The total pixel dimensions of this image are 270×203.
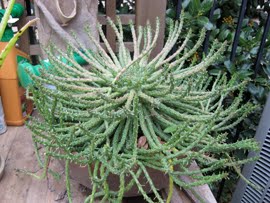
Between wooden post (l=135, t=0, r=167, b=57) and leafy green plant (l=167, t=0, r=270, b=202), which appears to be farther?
leafy green plant (l=167, t=0, r=270, b=202)

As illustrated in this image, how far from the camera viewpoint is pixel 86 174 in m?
0.69

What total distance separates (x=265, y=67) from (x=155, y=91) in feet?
2.63

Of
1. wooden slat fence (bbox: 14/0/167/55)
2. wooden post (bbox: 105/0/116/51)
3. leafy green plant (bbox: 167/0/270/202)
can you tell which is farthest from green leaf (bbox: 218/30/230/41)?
wooden post (bbox: 105/0/116/51)

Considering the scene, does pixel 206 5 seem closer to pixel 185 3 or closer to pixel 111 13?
pixel 185 3

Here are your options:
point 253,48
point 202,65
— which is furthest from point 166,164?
point 253,48

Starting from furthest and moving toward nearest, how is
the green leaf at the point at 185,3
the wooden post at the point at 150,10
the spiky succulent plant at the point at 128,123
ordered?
the green leaf at the point at 185,3
the wooden post at the point at 150,10
the spiky succulent plant at the point at 128,123

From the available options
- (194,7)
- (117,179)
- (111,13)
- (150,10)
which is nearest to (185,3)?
(194,7)

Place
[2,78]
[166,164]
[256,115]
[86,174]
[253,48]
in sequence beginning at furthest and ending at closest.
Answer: [256,115], [253,48], [2,78], [86,174], [166,164]

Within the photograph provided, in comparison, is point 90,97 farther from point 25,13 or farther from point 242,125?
point 242,125

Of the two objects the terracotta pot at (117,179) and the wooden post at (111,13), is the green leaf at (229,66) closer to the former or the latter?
the wooden post at (111,13)

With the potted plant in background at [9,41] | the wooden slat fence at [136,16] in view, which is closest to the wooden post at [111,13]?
the wooden slat fence at [136,16]

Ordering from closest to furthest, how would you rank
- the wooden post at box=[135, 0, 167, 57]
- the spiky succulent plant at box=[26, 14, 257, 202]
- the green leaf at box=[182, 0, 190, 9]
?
the spiky succulent plant at box=[26, 14, 257, 202] → the wooden post at box=[135, 0, 167, 57] → the green leaf at box=[182, 0, 190, 9]

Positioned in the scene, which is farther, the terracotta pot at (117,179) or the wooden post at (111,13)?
the wooden post at (111,13)

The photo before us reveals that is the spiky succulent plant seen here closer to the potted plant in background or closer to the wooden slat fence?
the potted plant in background
